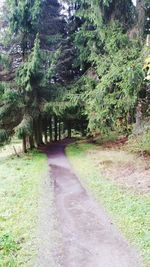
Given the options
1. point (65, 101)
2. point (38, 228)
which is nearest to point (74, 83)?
point (65, 101)

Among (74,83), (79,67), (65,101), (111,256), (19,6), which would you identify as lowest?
(111,256)

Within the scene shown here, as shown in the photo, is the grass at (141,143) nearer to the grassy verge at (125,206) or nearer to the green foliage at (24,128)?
the grassy verge at (125,206)

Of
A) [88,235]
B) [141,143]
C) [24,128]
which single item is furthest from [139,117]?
[88,235]

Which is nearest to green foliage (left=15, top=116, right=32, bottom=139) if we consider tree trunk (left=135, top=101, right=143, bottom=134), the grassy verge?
the grassy verge

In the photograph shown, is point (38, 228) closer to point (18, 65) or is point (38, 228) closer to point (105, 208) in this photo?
point (105, 208)

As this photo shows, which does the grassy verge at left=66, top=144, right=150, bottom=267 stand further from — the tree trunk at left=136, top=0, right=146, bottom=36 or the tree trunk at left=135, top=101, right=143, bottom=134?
the tree trunk at left=136, top=0, right=146, bottom=36

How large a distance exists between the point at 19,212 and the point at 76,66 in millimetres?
15980

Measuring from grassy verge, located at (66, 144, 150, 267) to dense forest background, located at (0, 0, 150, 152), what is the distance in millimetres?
3685

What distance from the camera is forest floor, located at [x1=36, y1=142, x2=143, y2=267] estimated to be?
5.02 m

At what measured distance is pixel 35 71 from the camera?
17.3 metres

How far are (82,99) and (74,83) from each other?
9.51 ft

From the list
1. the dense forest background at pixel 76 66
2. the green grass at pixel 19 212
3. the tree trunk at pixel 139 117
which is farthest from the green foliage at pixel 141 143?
the green grass at pixel 19 212

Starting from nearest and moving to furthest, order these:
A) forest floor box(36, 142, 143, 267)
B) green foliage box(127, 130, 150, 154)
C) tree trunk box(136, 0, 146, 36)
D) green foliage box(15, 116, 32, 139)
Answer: forest floor box(36, 142, 143, 267) → green foliage box(127, 130, 150, 154) → tree trunk box(136, 0, 146, 36) → green foliage box(15, 116, 32, 139)

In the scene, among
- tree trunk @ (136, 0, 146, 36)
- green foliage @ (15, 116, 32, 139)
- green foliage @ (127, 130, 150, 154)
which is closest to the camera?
green foliage @ (127, 130, 150, 154)
